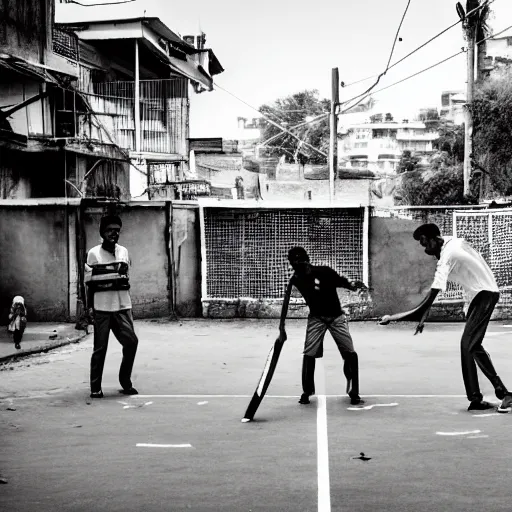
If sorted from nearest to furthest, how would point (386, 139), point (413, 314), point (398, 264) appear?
point (413, 314) < point (398, 264) < point (386, 139)

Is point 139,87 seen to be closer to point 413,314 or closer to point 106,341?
point 106,341

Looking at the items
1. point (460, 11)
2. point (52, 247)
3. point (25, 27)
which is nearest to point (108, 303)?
point (52, 247)

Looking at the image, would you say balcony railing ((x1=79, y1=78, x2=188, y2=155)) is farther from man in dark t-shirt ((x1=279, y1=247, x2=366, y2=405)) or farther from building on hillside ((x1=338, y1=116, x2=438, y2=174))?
building on hillside ((x1=338, y1=116, x2=438, y2=174))

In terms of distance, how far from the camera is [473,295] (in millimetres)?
9031

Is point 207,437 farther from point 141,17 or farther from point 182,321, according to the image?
point 141,17

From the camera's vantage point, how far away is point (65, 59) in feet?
83.0

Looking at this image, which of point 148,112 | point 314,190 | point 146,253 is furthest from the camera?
point 314,190

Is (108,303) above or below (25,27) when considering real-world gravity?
below

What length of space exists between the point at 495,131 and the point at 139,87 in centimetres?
1086

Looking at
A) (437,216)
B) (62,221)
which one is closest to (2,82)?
(62,221)

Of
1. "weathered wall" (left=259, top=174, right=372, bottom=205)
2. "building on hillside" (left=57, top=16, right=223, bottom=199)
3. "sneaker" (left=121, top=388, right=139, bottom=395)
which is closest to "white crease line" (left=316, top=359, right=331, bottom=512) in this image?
"sneaker" (left=121, top=388, right=139, bottom=395)

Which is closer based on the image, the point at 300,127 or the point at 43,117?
the point at 43,117

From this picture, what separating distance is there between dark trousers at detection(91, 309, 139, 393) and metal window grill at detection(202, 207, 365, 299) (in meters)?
7.30

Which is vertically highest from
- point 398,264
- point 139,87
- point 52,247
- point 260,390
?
point 139,87
